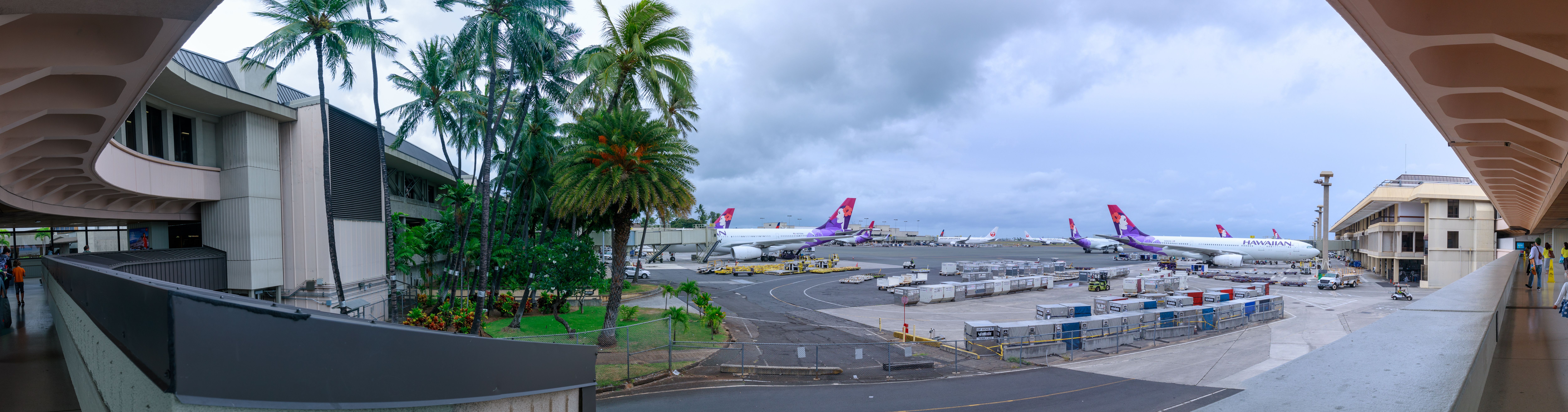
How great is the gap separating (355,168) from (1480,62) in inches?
1299

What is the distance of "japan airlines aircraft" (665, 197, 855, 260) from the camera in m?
74.5

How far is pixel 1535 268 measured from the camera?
1395 centimetres

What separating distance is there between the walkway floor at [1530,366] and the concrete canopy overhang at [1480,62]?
1731 mm

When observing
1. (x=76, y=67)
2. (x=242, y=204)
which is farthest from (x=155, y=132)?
(x=76, y=67)

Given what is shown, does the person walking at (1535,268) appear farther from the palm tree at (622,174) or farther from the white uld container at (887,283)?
the white uld container at (887,283)

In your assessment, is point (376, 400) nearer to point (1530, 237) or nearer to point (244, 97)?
point (244, 97)

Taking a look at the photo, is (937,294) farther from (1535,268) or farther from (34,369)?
(34,369)

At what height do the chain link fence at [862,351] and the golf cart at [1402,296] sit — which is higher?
the chain link fence at [862,351]

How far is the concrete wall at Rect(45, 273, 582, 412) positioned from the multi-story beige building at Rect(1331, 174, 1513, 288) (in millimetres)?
55061

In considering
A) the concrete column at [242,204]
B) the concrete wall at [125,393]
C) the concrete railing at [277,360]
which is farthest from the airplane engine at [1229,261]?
the concrete railing at [277,360]

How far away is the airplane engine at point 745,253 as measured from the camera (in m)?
72.1

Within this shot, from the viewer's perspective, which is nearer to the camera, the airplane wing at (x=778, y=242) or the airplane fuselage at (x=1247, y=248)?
the airplane fuselage at (x=1247, y=248)

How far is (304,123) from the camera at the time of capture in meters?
24.2

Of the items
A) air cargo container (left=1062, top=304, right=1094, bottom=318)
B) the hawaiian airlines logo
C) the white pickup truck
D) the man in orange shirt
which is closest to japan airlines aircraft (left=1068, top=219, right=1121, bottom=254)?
the hawaiian airlines logo
